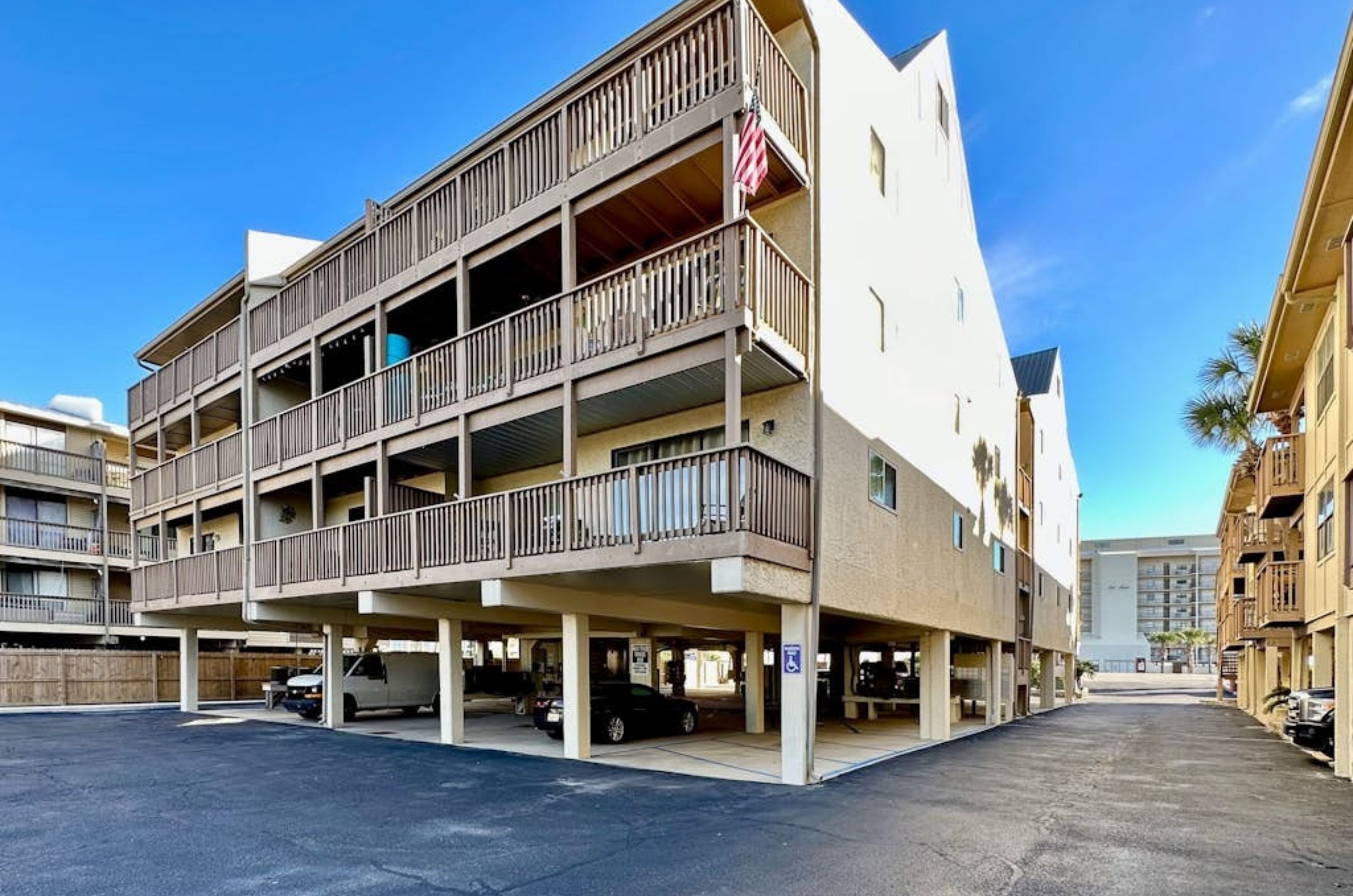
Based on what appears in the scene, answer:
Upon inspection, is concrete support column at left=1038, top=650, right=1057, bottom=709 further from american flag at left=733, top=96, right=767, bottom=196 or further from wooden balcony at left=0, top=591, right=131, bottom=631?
wooden balcony at left=0, top=591, right=131, bottom=631

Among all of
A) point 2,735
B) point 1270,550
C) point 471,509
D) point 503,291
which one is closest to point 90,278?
point 2,735

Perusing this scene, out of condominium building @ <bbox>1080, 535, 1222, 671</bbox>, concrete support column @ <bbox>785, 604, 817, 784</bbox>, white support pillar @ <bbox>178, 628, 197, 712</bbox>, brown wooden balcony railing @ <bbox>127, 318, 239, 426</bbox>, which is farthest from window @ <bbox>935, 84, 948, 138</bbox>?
condominium building @ <bbox>1080, 535, 1222, 671</bbox>

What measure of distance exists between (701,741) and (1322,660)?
14920 mm

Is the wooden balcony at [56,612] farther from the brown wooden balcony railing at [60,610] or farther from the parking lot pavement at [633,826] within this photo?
the parking lot pavement at [633,826]

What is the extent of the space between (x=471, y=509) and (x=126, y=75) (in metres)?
17.9

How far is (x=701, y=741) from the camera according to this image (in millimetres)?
16578

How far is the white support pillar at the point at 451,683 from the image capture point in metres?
16.2

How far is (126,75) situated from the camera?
21.5 m

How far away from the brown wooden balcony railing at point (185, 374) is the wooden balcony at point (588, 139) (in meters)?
5.31

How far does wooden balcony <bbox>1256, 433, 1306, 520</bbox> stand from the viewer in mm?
19203

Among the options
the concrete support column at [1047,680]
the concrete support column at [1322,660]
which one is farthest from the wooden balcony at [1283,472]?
the concrete support column at [1047,680]

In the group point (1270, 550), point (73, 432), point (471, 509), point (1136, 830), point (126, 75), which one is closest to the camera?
point (1136, 830)

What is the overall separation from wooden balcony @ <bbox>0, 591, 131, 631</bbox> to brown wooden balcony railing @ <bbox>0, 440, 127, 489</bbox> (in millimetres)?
4631

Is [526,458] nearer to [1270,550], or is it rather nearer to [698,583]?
[698,583]
